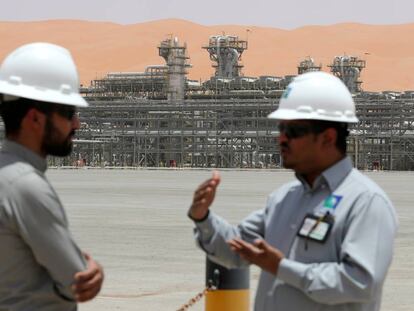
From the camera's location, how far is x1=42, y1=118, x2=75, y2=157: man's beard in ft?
13.1

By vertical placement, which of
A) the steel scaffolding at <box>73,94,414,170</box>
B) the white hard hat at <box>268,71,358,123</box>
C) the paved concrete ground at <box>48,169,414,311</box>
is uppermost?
the white hard hat at <box>268,71,358,123</box>

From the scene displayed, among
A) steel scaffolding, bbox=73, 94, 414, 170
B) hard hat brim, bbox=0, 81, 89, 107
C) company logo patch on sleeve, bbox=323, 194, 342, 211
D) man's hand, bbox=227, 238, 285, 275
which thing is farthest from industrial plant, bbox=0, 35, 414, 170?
hard hat brim, bbox=0, 81, 89, 107

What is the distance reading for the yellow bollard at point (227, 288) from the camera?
6539 mm

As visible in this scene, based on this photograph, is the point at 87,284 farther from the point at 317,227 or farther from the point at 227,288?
the point at 227,288

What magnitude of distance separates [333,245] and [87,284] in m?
0.98

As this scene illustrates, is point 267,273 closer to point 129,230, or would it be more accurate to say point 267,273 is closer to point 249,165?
point 129,230

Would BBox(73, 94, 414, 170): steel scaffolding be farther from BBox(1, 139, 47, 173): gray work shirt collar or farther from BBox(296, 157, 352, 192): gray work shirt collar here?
BBox(1, 139, 47, 173): gray work shirt collar

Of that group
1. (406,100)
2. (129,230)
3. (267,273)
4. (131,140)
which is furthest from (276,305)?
(131,140)

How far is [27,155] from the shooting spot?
3.96m

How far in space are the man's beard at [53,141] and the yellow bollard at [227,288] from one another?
2.55 metres

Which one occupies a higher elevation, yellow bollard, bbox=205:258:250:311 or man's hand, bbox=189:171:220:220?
man's hand, bbox=189:171:220:220

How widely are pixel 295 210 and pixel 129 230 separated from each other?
18.4 meters

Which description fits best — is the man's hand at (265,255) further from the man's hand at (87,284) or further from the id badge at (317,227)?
the man's hand at (87,284)

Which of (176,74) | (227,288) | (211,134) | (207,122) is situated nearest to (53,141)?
(227,288)
